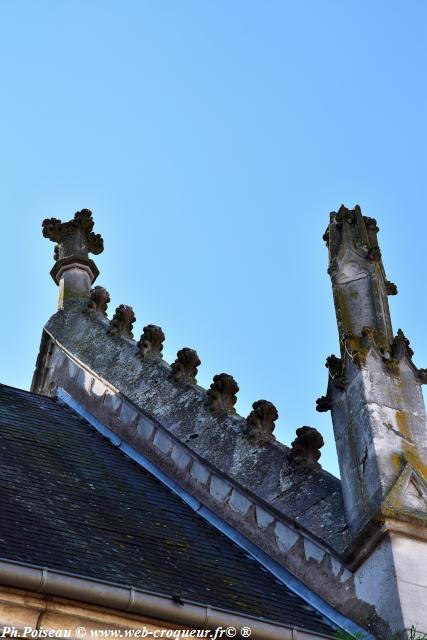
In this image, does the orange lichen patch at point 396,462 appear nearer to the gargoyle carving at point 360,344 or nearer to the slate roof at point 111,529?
the gargoyle carving at point 360,344

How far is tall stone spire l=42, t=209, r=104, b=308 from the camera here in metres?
13.1

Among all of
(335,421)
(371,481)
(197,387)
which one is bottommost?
(371,481)

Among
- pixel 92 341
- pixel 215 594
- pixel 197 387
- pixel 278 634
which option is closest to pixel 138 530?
pixel 215 594

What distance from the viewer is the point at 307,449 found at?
9086mm

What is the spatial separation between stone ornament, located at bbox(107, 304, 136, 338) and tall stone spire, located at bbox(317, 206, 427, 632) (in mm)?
2018

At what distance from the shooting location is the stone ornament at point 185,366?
34.4 ft

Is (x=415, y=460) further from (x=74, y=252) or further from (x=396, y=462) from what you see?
(x=74, y=252)

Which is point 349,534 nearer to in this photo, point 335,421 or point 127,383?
point 335,421

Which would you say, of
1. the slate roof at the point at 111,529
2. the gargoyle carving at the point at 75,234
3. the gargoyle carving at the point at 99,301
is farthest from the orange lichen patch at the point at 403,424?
the gargoyle carving at the point at 75,234

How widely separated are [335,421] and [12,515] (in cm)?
256

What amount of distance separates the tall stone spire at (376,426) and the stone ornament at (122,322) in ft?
6.62

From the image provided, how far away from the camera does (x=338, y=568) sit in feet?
27.2

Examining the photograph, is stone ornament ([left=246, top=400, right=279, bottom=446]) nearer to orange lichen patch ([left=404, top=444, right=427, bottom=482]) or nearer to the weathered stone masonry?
the weathered stone masonry

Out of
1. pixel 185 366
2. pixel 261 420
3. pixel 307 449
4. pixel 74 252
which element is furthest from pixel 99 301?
pixel 307 449
